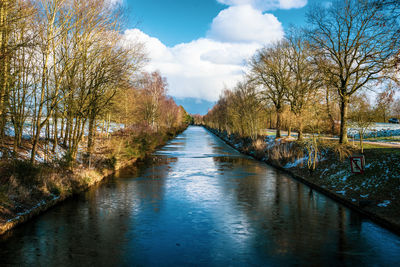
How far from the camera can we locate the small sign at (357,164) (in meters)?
14.9

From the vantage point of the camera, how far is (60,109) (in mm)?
15711

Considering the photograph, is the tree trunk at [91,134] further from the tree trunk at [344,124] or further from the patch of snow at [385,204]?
the tree trunk at [344,124]

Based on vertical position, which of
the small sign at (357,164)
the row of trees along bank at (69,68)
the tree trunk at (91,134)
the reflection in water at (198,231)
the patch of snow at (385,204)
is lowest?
the reflection in water at (198,231)

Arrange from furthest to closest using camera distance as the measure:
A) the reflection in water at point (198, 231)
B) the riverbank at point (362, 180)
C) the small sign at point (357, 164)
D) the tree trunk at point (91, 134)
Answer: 1. the tree trunk at point (91, 134)
2. the small sign at point (357, 164)
3. the riverbank at point (362, 180)
4. the reflection in water at point (198, 231)

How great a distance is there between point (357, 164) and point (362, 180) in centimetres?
98

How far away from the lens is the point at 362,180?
1431 centimetres

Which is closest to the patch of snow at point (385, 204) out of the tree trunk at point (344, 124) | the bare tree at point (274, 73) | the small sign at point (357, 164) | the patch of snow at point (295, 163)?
the small sign at point (357, 164)

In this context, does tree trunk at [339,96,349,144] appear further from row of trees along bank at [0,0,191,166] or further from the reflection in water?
row of trees along bank at [0,0,191,166]

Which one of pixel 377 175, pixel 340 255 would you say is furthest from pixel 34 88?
pixel 377 175

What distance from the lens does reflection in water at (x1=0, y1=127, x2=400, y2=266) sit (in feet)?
26.3

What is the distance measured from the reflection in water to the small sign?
2.05 metres

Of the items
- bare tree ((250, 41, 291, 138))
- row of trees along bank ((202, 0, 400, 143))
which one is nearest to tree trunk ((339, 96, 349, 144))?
row of trees along bank ((202, 0, 400, 143))

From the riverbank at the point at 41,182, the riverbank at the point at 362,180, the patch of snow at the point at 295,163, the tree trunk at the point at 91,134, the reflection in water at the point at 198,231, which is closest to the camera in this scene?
the reflection in water at the point at 198,231

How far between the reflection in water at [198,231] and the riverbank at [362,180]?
56 centimetres
